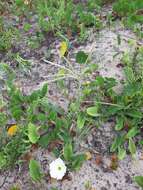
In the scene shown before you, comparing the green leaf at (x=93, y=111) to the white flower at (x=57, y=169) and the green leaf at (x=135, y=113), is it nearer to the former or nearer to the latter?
the green leaf at (x=135, y=113)

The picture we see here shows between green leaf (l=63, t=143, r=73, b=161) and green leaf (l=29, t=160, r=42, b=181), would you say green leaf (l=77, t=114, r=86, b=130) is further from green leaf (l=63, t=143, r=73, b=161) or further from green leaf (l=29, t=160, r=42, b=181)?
green leaf (l=29, t=160, r=42, b=181)

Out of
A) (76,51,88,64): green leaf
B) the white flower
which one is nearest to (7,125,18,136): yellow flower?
the white flower

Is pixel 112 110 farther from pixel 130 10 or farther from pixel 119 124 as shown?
pixel 130 10

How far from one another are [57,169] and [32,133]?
395 mm

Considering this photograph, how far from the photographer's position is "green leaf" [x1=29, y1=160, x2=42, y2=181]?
316 cm

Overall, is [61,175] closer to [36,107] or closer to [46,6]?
[36,107]

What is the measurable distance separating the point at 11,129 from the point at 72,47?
4.11 ft

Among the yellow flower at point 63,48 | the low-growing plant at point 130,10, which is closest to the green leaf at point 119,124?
the yellow flower at point 63,48

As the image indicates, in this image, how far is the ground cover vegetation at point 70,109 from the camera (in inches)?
132

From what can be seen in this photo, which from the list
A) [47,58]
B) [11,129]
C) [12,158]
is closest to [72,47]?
[47,58]

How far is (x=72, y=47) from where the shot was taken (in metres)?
4.36

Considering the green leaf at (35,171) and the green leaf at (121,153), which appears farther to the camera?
the green leaf at (121,153)

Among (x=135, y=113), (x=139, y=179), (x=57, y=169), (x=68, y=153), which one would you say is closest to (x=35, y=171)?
(x=57, y=169)

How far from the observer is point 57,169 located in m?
3.15
